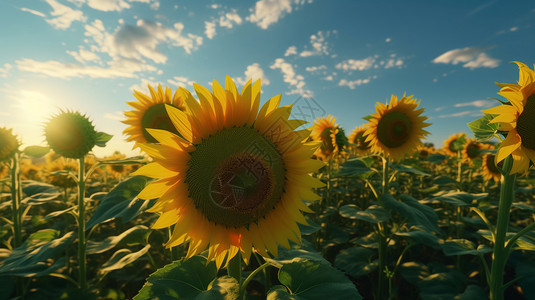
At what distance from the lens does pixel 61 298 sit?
2369mm

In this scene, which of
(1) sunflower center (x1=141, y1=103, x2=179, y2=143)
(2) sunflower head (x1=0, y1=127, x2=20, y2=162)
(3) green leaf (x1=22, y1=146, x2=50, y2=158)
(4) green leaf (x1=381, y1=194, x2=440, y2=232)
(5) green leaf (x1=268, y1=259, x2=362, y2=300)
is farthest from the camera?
(2) sunflower head (x1=0, y1=127, x2=20, y2=162)

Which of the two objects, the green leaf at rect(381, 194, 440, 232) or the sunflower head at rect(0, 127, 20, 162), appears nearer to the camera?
the green leaf at rect(381, 194, 440, 232)

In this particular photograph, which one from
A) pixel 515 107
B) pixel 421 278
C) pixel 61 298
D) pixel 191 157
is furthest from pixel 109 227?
pixel 515 107

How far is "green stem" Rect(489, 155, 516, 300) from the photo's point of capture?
81.4 inches

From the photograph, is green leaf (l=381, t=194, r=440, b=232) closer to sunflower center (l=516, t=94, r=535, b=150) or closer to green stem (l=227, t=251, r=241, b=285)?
sunflower center (l=516, t=94, r=535, b=150)

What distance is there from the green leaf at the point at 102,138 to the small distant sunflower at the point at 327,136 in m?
3.72

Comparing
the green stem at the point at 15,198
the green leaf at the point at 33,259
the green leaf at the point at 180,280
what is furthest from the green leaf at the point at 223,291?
the green stem at the point at 15,198

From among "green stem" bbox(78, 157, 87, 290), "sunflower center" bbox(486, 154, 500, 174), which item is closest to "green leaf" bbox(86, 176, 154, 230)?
"green stem" bbox(78, 157, 87, 290)

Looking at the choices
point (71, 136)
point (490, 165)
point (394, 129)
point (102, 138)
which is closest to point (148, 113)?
point (102, 138)

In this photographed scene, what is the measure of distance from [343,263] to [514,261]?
2.05 metres

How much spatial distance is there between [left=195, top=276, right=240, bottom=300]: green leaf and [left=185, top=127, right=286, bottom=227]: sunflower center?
11.0 inches

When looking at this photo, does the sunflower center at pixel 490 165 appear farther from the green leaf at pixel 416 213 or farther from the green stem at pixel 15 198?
the green stem at pixel 15 198

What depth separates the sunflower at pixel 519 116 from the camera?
5.37ft

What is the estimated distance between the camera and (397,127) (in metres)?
4.37
